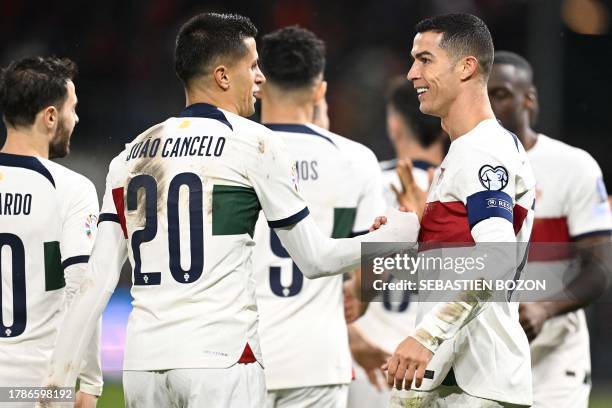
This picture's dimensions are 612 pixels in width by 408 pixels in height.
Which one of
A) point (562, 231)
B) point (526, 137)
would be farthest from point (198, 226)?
point (526, 137)

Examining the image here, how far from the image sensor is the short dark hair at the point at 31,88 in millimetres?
5234

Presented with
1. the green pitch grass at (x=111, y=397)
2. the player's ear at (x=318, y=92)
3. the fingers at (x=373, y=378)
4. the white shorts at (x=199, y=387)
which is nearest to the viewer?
the white shorts at (x=199, y=387)

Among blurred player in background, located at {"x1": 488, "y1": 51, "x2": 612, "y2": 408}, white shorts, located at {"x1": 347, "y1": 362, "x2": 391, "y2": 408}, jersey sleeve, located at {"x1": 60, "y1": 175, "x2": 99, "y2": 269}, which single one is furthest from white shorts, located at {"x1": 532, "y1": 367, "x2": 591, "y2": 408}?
jersey sleeve, located at {"x1": 60, "y1": 175, "x2": 99, "y2": 269}

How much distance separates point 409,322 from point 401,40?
9.07 m

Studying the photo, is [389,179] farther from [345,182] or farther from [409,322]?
[345,182]

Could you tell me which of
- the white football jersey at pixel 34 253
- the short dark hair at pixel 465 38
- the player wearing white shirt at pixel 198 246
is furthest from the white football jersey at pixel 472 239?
the white football jersey at pixel 34 253

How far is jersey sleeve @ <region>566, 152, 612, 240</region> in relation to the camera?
625cm

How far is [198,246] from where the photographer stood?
4.09 m

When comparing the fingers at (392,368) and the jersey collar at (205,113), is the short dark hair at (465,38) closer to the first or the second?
the jersey collar at (205,113)

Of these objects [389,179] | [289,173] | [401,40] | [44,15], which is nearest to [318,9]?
[401,40]

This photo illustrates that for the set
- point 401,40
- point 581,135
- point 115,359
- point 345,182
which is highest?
point 401,40

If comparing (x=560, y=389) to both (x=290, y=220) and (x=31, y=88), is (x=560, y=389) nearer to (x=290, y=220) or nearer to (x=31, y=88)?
(x=290, y=220)

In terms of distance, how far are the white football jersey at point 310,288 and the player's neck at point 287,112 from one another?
0.35 feet

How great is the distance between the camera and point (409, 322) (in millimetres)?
7312
